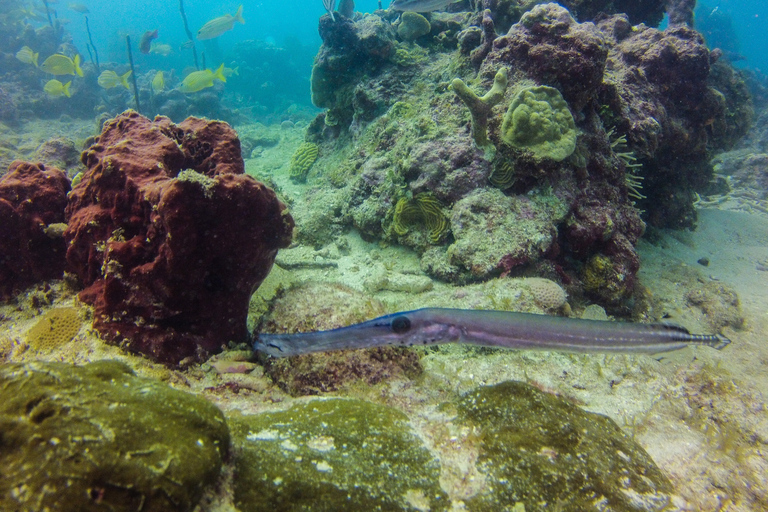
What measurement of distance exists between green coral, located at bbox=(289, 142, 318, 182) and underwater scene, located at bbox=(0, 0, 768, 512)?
154 cm

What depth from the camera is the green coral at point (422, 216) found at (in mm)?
5219

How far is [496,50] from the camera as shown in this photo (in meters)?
5.85

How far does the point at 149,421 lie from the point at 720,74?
14220 mm

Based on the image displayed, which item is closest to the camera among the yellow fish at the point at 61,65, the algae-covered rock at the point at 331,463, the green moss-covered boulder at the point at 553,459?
the algae-covered rock at the point at 331,463

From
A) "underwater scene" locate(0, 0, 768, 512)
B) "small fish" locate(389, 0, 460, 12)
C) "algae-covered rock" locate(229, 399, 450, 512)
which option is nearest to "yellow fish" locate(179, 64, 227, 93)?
"small fish" locate(389, 0, 460, 12)

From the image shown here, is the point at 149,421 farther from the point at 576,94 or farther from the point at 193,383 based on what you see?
the point at 576,94

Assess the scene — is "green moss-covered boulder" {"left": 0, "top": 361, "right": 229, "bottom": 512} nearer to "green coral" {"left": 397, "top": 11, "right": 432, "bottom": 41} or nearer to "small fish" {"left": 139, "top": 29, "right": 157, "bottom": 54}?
"green coral" {"left": 397, "top": 11, "right": 432, "bottom": 41}

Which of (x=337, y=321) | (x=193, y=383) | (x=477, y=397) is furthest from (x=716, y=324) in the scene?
(x=193, y=383)

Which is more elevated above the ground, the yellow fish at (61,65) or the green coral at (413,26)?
the green coral at (413,26)

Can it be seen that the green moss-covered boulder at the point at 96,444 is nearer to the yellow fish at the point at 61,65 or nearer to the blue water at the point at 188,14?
the yellow fish at the point at 61,65

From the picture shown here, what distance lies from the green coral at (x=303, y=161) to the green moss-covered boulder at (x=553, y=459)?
825 cm

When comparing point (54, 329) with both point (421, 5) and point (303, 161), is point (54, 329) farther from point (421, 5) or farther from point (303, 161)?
point (421, 5)

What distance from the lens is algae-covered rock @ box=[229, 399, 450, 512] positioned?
1.62 metres

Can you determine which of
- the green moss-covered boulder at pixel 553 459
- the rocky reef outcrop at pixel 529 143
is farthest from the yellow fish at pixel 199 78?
the green moss-covered boulder at pixel 553 459
